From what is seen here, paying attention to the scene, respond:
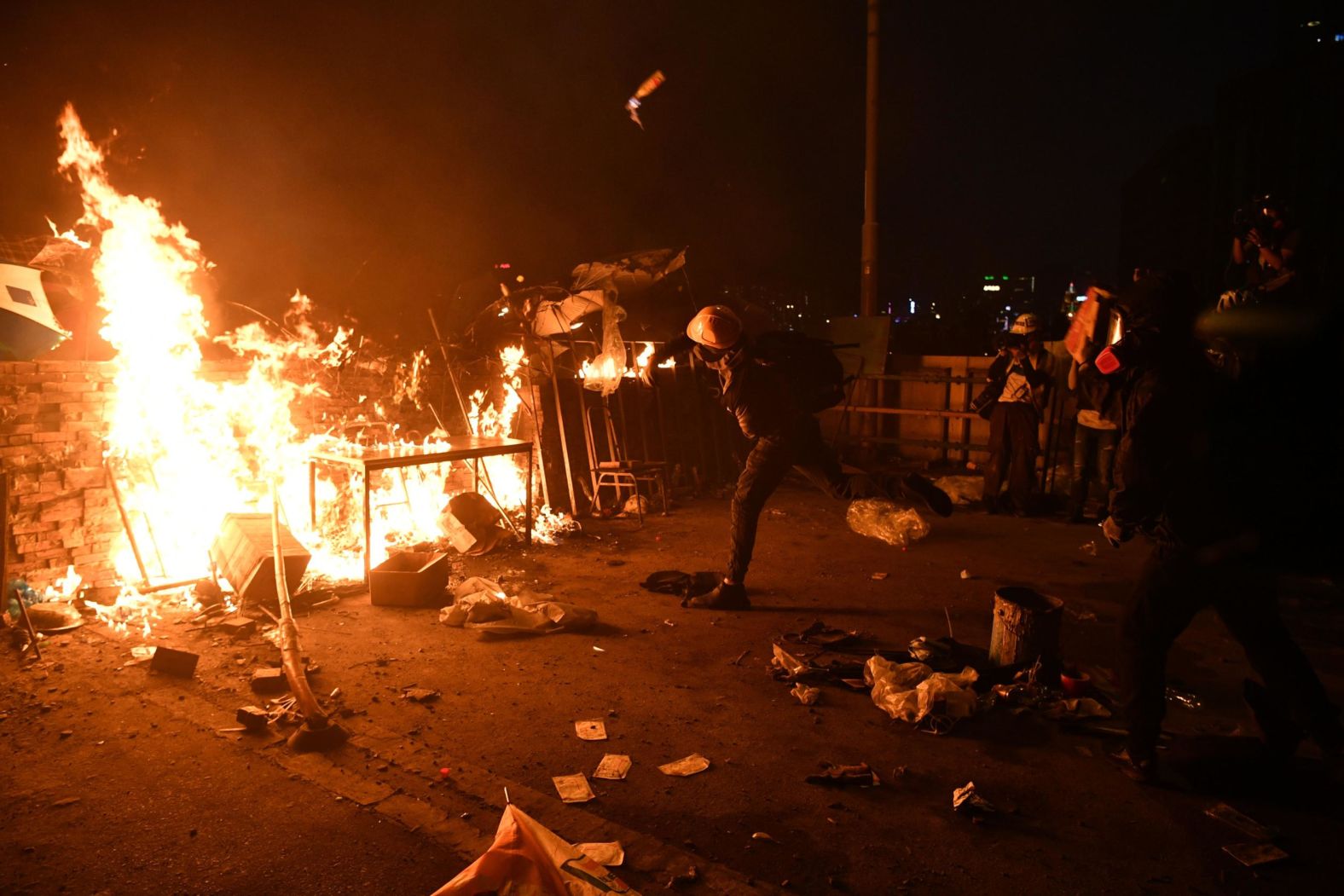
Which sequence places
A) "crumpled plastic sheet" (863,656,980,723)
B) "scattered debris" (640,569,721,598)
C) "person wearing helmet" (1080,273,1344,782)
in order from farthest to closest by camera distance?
"scattered debris" (640,569,721,598), "crumpled plastic sheet" (863,656,980,723), "person wearing helmet" (1080,273,1344,782)

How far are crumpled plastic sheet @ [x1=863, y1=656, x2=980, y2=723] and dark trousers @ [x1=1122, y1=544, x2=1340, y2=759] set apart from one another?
0.95m

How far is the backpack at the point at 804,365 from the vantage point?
612cm

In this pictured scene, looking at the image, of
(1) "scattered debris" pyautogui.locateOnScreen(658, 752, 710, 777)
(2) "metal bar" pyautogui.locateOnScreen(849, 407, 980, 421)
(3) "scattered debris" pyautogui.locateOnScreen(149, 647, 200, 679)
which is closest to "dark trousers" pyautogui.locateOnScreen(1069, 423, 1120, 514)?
(2) "metal bar" pyautogui.locateOnScreen(849, 407, 980, 421)

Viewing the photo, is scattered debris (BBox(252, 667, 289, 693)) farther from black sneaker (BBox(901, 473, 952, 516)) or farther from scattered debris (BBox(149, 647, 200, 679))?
black sneaker (BBox(901, 473, 952, 516))

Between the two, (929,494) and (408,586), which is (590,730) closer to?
(408,586)

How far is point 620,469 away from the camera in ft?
31.9

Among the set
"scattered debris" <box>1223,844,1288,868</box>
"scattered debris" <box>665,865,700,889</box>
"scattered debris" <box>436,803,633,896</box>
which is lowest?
"scattered debris" <box>1223,844,1288,868</box>

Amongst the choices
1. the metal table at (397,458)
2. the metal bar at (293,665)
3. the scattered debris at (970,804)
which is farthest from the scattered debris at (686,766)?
the metal table at (397,458)

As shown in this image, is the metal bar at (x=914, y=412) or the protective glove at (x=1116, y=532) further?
the metal bar at (x=914, y=412)

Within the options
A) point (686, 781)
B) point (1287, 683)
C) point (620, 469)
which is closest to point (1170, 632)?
point (1287, 683)

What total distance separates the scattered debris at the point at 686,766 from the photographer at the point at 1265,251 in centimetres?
500

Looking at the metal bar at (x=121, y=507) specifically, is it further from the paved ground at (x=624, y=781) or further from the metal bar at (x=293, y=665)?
the metal bar at (x=293, y=665)

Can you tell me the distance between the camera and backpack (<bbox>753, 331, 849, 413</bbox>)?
241 inches

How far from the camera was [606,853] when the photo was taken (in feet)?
10.4
